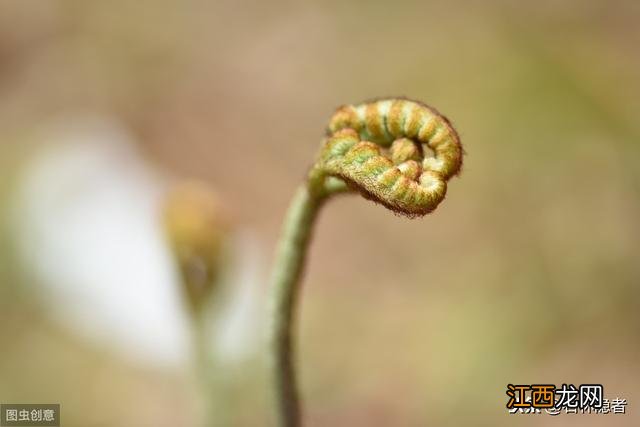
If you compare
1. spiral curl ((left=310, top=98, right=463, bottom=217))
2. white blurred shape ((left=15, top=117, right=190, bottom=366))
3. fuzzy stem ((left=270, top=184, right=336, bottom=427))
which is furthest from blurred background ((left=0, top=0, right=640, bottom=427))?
spiral curl ((left=310, top=98, right=463, bottom=217))

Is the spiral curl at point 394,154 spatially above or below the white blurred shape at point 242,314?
below

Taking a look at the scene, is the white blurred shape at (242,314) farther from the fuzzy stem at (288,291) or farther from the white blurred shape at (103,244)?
the fuzzy stem at (288,291)

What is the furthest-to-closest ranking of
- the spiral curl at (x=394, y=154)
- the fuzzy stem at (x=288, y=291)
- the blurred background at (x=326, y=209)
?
the blurred background at (x=326, y=209), the fuzzy stem at (x=288, y=291), the spiral curl at (x=394, y=154)

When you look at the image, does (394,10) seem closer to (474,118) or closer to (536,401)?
(474,118)

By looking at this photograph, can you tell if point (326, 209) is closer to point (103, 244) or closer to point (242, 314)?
point (242, 314)

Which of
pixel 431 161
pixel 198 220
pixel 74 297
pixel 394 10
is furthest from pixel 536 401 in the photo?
pixel 394 10

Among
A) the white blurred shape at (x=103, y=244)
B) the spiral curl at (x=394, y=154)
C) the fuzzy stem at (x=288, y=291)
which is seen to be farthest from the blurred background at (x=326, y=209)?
the spiral curl at (x=394, y=154)

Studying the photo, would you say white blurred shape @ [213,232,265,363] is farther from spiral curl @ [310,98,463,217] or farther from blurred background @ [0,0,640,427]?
spiral curl @ [310,98,463,217]

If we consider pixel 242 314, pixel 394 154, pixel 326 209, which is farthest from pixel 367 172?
pixel 326 209
